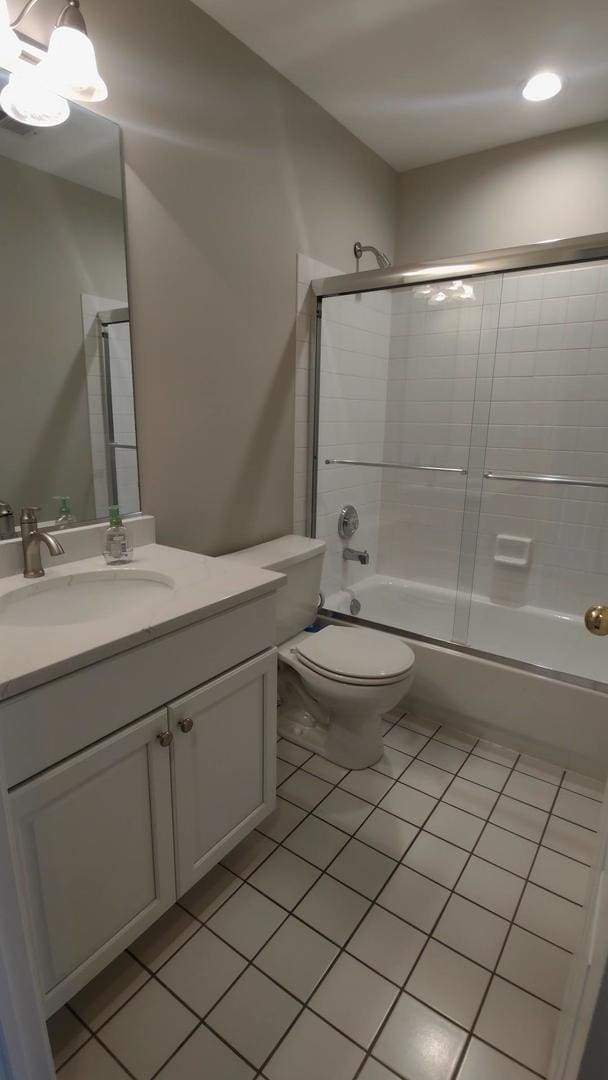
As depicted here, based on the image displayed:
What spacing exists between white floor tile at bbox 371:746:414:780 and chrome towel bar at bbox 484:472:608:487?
132 cm

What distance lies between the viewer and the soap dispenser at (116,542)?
141 centimetres

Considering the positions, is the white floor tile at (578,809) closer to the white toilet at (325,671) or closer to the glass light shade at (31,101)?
the white toilet at (325,671)

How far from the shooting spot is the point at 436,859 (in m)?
1.50

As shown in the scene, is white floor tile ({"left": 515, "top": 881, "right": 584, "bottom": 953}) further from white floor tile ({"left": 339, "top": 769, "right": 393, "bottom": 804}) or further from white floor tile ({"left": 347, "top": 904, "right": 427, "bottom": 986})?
white floor tile ({"left": 339, "top": 769, "right": 393, "bottom": 804})

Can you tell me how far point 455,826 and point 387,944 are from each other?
450 mm

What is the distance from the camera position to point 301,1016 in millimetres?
1108

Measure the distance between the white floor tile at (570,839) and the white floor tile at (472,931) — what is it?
0.33 metres

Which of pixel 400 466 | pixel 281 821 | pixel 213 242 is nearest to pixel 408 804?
pixel 281 821

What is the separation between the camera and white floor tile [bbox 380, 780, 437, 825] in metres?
1.65

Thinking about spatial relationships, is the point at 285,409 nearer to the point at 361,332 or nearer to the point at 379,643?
the point at 361,332

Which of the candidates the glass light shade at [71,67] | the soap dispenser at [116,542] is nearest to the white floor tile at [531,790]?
the soap dispenser at [116,542]

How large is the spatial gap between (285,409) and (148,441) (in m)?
0.71

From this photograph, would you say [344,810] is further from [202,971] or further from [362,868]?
[202,971]

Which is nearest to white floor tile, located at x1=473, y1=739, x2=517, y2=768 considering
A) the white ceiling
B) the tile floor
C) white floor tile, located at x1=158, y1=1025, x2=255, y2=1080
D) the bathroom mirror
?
the tile floor
